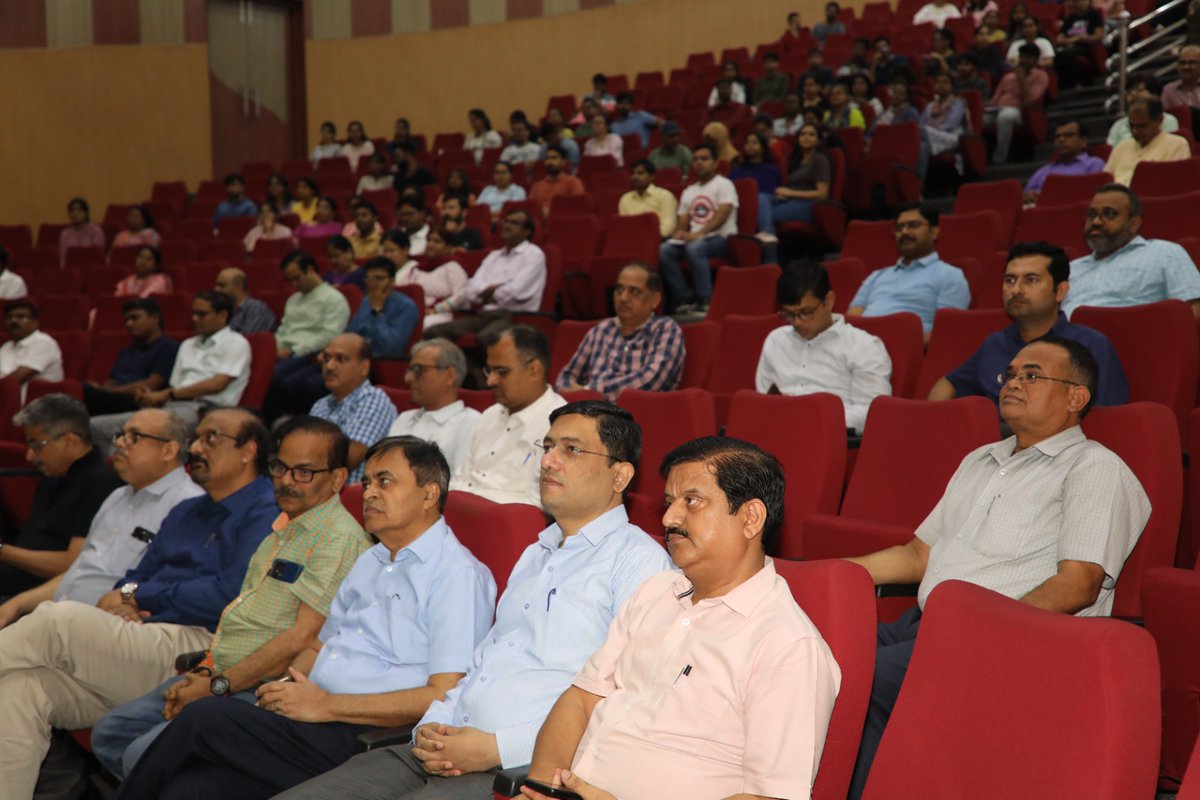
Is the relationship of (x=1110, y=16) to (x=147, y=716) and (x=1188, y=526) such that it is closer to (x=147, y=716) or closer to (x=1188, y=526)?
(x=1188, y=526)

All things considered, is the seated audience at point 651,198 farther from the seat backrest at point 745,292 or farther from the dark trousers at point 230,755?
the dark trousers at point 230,755

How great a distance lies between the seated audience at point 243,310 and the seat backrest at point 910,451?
155 inches

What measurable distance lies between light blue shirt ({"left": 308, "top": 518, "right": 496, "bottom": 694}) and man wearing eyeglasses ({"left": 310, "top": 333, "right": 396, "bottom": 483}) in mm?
1496

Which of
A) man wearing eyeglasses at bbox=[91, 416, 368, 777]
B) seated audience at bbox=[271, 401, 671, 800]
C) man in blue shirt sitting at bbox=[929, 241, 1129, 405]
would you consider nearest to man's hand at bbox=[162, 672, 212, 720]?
man wearing eyeglasses at bbox=[91, 416, 368, 777]

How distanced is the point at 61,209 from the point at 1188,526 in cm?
966

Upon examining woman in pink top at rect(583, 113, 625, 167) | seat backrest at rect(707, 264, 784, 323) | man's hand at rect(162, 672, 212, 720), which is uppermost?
woman in pink top at rect(583, 113, 625, 167)

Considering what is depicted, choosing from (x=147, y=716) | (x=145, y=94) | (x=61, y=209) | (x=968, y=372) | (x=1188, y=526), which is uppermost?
(x=145, y=94)

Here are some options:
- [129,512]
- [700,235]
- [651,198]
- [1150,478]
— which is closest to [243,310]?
[651,198]

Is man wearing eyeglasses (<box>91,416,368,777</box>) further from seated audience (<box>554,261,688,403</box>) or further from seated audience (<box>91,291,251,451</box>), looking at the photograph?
seated audience (<box>91,291,251,451</box>)

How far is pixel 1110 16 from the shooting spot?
823 cm

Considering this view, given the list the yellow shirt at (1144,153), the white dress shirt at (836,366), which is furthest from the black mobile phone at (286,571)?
the yellow shirt at (1144,153)

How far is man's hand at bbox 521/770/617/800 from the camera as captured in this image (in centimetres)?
155

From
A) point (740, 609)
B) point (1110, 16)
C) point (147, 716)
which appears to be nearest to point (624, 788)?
point (740, 609)

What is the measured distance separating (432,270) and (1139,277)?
3628 mm
